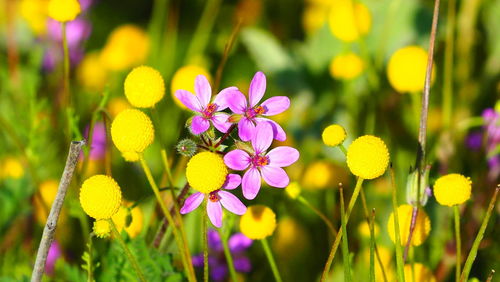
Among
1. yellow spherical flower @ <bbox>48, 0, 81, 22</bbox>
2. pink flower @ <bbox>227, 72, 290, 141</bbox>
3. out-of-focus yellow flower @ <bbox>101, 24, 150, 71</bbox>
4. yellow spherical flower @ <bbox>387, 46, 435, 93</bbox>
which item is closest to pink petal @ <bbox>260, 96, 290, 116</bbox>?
pink flower @ <bbox>227, 72, 290, 141</bbox>

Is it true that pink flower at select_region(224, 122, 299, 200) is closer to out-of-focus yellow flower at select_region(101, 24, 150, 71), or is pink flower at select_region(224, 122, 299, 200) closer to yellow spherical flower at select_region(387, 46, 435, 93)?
yellow spherical flower at select_region(387, 46, 435, 93)

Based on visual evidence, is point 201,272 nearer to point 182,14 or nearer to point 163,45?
point 163,45

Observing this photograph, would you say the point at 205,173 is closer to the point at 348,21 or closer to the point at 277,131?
the point at 277,131

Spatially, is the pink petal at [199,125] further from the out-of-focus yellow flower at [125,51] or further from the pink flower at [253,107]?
the out-of-focus yellow flower at [125,51]

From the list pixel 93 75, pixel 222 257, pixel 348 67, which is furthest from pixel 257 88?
pixel 93 75

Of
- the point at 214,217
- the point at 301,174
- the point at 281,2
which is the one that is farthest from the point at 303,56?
the point at 214,217

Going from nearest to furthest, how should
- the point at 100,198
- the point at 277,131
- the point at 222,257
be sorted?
1. the point at 100,198
2. the point at 277,131
3. the point at 222,257

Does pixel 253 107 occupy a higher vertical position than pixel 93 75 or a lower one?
higher

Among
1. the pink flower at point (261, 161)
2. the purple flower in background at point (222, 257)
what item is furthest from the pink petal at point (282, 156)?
the purple flower in background at point (222, 257)
